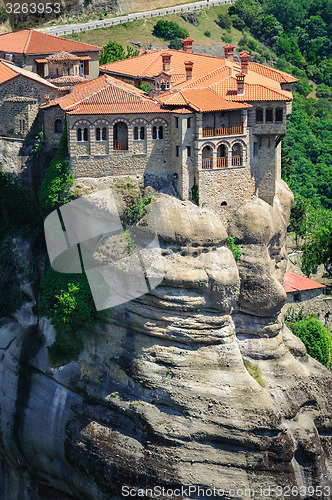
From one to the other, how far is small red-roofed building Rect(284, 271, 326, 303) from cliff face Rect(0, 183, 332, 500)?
933cm

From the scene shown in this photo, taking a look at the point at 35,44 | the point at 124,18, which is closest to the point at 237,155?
the point at 35,44

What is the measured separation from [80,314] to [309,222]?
1070 inches

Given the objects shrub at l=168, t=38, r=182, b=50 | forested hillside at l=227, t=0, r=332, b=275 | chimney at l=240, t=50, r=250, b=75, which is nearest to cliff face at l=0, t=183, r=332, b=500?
chimney at l=240, t=50, r=250, b=75

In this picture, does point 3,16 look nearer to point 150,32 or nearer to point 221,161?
point 150,32

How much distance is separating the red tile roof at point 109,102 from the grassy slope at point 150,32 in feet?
123

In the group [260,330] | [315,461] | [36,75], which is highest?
[36,75]

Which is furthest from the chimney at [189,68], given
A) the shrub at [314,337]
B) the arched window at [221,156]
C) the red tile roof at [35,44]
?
the shrub at [314,337]

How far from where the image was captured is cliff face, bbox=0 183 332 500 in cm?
6475

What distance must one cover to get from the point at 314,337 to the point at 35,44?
27245 mm

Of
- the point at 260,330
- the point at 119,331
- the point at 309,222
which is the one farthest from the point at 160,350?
the point at 309,222

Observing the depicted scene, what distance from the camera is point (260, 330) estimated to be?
69062mm

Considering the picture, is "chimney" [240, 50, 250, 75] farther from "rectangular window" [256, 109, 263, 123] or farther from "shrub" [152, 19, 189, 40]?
"shrub" [152, 19, 189, 40]

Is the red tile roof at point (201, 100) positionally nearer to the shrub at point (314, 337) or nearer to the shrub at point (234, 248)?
the shrub at point (234, 248)

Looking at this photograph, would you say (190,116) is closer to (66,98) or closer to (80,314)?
(66,98)
